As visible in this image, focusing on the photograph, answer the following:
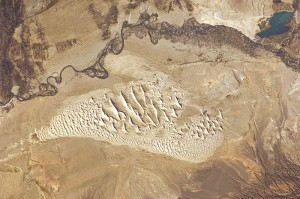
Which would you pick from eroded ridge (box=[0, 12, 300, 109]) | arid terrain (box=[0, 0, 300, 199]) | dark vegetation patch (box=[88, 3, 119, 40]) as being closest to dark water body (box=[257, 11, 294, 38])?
arid terrain (box=[0, 0, 300, 199])

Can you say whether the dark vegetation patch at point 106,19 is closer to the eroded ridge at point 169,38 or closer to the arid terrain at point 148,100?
the arid terrain at point 148,100

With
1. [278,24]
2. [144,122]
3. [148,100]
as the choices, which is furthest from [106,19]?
[278,24]

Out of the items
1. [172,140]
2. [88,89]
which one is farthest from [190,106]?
[88,89]

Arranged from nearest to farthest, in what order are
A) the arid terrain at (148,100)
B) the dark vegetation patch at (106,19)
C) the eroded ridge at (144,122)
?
1. the arid terrain at (148,100)
2. the eroded ridge at (144,122)
3. the dark vegetation patch at (106,19)

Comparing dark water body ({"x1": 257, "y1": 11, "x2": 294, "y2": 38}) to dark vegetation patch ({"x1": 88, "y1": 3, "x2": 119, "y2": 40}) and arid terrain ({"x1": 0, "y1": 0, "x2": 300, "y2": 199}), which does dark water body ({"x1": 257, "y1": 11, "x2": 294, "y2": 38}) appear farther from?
dark vegetation patch ({"x1": 88, "y1": 3, "x2": 119, "y2": 40})

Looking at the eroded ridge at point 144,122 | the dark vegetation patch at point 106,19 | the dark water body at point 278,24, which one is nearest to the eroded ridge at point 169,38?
the dark vegetation patch at point 106,19

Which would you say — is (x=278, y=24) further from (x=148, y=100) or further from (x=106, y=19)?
(x=106, y=19)

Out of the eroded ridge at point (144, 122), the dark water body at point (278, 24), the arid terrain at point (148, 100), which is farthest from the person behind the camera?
the dark water body at point (278, 24)
